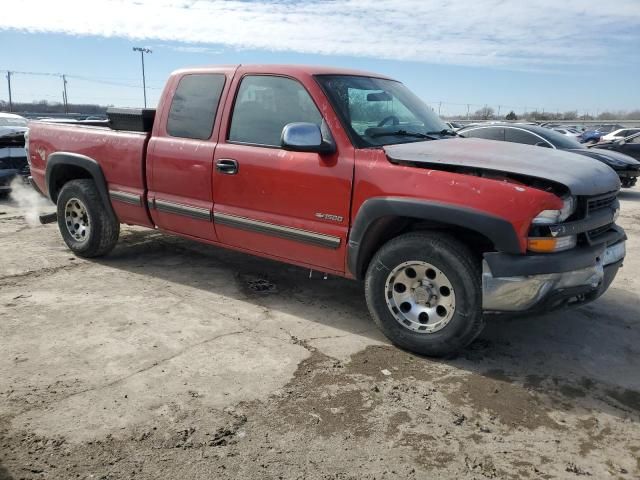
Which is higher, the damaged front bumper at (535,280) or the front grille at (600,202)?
the front grille at (600,202)

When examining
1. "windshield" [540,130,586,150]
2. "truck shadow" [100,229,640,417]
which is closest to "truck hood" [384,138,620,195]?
"truck shadow" [100,229,640,417]

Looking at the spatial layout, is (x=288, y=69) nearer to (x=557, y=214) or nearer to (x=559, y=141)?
(x=557, y=214)

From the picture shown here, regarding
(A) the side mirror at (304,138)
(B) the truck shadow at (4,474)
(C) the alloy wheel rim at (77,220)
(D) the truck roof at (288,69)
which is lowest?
(B) the truck shadow at (4,474)

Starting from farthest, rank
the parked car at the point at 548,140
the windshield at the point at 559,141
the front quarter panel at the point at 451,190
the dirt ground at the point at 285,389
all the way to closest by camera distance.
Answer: the parked car at the point at 548,140, the windshield at the point at 559,141, the front quarter panel at the point at 451,190, the dirt ground at the point at 285,389

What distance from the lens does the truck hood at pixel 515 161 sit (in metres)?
3.28

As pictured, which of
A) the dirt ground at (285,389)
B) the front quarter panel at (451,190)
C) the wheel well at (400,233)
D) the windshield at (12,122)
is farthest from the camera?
the windshield at (12,122)

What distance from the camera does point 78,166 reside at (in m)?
5.66

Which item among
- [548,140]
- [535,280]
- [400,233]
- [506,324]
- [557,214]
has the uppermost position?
[548,140]

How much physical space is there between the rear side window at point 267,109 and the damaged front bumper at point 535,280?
5.48ft

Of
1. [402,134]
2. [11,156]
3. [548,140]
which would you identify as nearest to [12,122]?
[11,156]

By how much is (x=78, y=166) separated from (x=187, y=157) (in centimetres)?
170

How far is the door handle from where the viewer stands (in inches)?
172

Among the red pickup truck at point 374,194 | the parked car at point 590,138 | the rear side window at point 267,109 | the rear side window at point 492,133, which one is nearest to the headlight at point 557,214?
the red pickup truck at point 374,194

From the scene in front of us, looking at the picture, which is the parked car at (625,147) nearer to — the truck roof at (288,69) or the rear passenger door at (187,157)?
the truck roof at (288,69)
